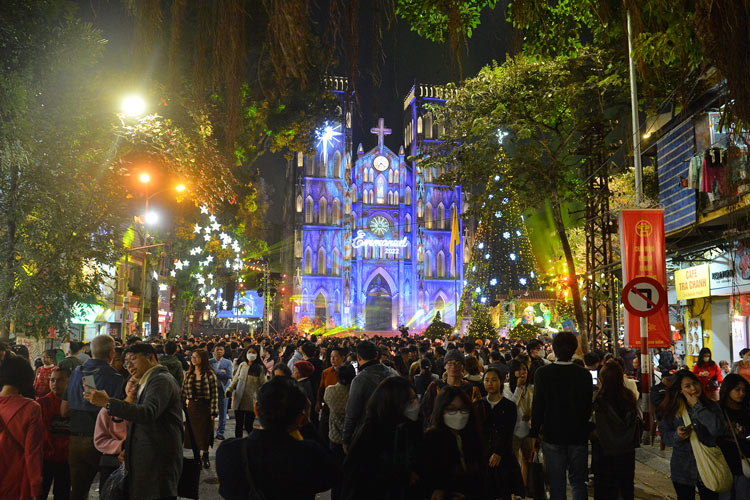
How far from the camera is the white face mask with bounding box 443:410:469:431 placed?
4570mm

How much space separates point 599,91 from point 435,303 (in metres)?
55.1

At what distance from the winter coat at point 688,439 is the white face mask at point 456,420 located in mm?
2560

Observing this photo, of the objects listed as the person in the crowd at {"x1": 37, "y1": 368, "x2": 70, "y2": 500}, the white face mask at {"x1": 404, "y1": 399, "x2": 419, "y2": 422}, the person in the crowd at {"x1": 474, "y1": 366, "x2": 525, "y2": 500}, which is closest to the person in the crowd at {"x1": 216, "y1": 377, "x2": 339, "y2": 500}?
the white face mask at {"x1": 404, "y1": 399, "x2": 419, "y2": 422}

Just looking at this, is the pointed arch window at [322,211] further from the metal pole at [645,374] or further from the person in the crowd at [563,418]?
the person in the crowd at [563,418]

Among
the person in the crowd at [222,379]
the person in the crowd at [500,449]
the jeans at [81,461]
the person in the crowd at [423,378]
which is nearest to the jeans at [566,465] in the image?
the person in the crowd at [500,449]

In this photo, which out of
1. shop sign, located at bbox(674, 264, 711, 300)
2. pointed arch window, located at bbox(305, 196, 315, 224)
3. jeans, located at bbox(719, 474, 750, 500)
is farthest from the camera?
pointed arch window, located at bbox(305, 196, 315, 224)

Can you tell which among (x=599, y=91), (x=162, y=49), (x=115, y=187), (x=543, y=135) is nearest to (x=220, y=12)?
(x=162, y=49)

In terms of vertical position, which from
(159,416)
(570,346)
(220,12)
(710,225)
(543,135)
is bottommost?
(159,416)

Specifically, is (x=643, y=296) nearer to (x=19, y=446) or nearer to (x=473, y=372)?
(x=473, y=372)

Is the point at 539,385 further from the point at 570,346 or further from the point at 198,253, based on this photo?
the point at 198,253

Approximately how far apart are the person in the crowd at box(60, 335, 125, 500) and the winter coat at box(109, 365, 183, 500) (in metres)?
1.42

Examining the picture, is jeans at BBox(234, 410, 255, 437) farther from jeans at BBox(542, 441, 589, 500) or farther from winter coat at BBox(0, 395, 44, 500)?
jeans at BBox(542, 441, 589, 500)

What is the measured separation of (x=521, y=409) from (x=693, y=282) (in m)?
12.4

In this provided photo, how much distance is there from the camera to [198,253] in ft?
109
